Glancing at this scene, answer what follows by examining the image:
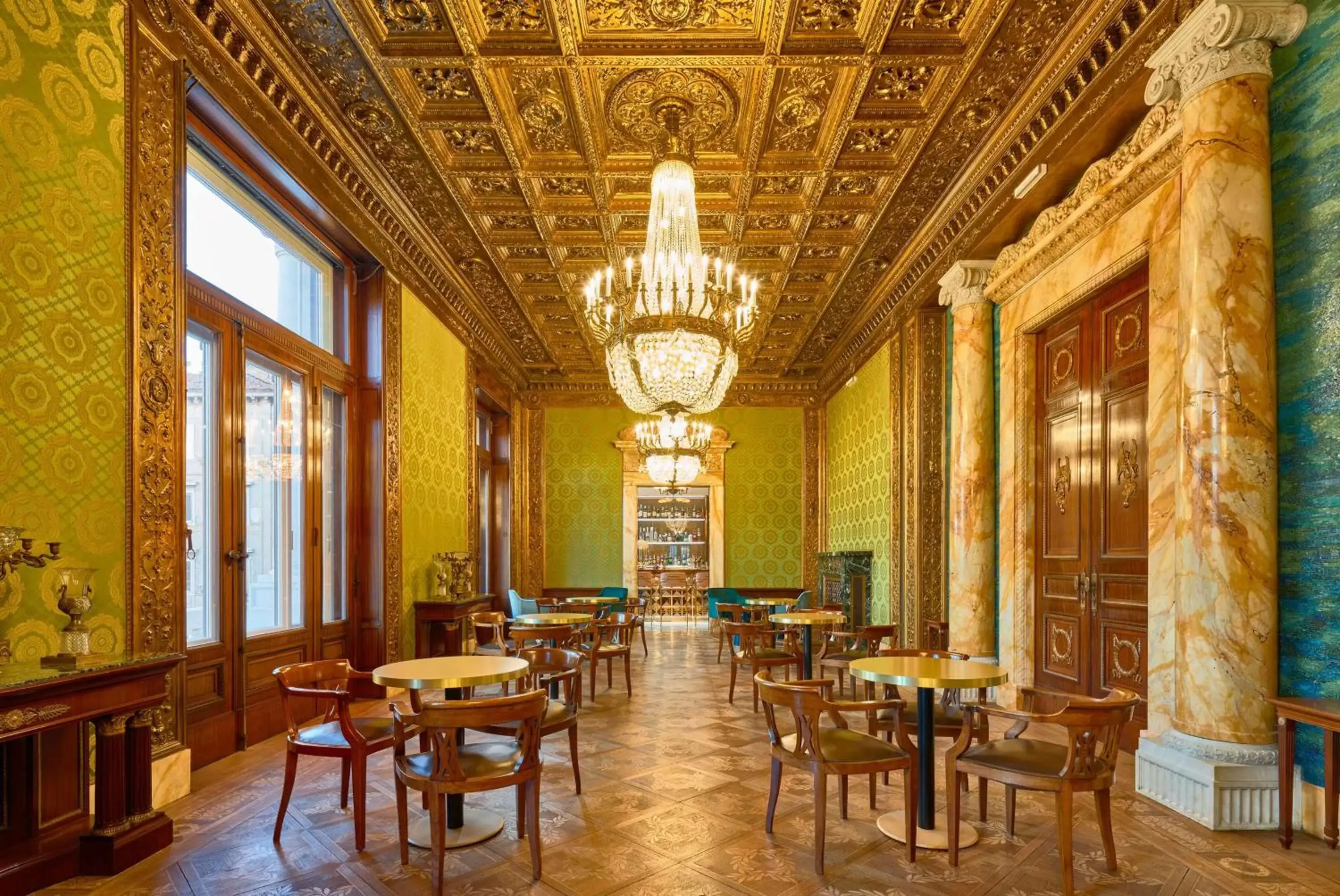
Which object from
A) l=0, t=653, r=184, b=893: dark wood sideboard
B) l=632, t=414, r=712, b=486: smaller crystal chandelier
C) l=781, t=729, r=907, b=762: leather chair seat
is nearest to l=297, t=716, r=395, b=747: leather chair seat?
l=0, t=653, r=184, b=893: dark wood sideboard

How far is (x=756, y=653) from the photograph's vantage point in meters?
7.50

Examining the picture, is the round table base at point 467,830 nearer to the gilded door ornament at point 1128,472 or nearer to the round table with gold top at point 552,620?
the round table with gold top at point 552,620

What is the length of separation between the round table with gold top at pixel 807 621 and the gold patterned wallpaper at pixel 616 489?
24.6 ft

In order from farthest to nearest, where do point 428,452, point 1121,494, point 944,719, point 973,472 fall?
point 428,452 → point 973,472 → point 1121,494 → point 944,719

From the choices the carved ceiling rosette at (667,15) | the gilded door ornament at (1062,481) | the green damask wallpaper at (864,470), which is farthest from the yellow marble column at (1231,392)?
the green damask wallpaper at (864,470)

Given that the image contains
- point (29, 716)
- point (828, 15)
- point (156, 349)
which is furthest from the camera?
point (828, 15)

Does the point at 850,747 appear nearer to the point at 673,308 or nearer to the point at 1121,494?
the point at 673,308

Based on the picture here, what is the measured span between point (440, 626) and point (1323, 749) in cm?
756

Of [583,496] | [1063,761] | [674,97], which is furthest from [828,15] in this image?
[583,496]

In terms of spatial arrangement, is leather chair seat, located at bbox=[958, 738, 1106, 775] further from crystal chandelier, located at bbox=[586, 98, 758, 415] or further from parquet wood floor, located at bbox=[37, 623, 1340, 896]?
crystal chandelier, located at bbox=[586, 98, 758, 415]

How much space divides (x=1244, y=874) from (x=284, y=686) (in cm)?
438

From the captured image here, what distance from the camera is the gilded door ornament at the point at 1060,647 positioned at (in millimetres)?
6367

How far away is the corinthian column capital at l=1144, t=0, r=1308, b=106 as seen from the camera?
13.1 feet

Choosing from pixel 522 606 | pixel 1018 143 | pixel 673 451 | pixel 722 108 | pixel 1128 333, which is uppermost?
pixel 722 108
